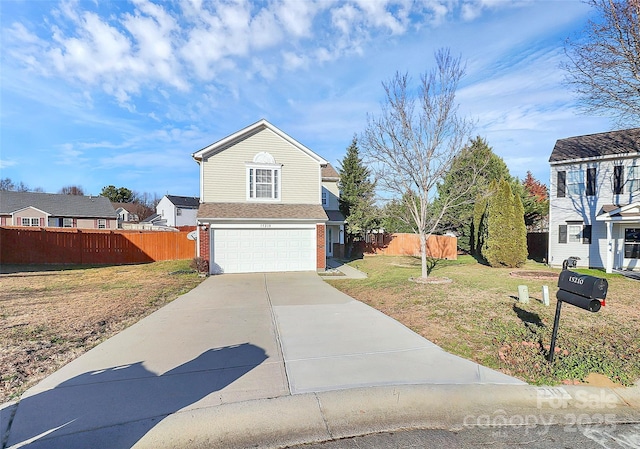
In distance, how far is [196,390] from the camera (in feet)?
12.5

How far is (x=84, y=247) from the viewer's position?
19141 mm

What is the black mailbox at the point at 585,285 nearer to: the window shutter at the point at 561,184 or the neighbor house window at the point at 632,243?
the neighbor house window at the point at 632,243

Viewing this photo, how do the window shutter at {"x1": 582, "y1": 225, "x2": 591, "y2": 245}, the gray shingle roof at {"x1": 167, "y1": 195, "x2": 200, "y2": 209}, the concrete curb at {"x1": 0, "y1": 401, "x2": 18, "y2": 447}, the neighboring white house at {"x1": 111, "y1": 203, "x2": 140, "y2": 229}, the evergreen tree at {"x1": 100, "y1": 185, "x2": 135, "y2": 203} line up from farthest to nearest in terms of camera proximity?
the evergreen tree at {"x1": 100, "y1": 185, "x2": 135, "y2": 203}, the neighboring white house at {"x1": 111, "y1": 203, "x2": 140, "y2": 229}, the gray shingle roof at {"x1": 167, "y1": 195, "x2": 200, "y2": 209}, the window shutter at {"x1": 582, "y1": 225, "x2": 591, "y2": 245}, the concrete curb at {"x1": 0, "y1": 401, "x2": 18, "y2": 447}

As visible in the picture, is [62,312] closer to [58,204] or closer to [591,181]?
[591,181]

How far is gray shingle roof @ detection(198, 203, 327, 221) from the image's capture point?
1411 centimetres

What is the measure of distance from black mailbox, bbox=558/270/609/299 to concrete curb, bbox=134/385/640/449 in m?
1.16

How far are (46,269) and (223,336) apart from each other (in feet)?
52.0

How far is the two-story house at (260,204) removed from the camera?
565 inches

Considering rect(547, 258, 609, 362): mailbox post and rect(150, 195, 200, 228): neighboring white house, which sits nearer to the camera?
rect(547, 258, 609, 362): mailbox post

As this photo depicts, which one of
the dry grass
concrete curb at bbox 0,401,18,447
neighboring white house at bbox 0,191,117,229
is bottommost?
the dry grass

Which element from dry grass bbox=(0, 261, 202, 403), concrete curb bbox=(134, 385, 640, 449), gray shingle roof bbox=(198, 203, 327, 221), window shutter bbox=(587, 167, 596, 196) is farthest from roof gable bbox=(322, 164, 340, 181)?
concrete curb bbox=(134, 385, 640, 449)

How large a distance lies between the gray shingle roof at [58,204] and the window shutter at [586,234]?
155 feet

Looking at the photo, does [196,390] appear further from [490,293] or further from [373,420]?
[490,293]

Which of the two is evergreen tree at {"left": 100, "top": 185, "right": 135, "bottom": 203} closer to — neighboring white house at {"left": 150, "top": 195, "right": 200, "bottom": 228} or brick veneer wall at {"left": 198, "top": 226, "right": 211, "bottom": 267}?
neighboring white house at {"left": 150, "top": 195, "right": 200, "bottom": 228}
